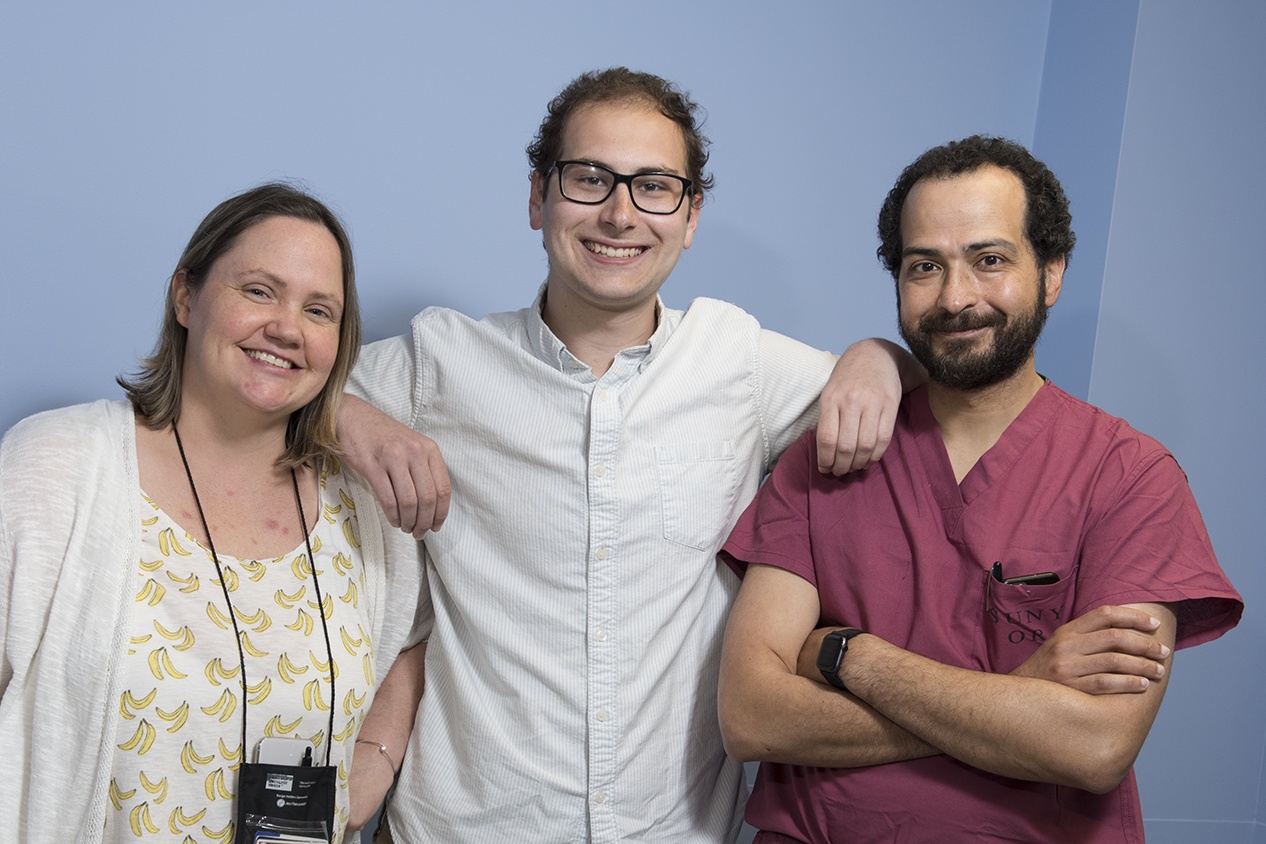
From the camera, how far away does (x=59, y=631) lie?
1386mm

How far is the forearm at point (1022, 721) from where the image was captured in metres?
1.37

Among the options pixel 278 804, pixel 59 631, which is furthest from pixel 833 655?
pixel 59 631

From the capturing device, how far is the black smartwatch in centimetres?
152

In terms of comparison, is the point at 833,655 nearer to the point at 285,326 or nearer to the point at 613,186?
the point at 613,186

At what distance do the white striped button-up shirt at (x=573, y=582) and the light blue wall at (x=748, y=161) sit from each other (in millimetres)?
525

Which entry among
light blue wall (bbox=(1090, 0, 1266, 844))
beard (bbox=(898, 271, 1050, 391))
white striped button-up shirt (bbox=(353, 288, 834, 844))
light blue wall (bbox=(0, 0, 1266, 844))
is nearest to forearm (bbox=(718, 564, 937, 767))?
white striped button-up shirt (bbox=(353, 288, 834, 844))

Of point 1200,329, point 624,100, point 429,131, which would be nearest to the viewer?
point 624,100

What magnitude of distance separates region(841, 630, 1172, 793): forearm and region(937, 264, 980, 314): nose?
0.52 meters

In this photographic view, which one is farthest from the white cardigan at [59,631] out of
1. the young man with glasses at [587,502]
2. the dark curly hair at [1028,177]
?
the dark curly hair at [1028,177]

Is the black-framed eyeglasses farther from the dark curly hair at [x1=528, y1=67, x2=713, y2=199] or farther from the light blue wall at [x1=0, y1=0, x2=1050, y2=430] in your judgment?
the light blue wall at [x1=0, y1=0, x2=1050, y2=430]

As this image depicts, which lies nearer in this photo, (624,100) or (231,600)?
(231,600)

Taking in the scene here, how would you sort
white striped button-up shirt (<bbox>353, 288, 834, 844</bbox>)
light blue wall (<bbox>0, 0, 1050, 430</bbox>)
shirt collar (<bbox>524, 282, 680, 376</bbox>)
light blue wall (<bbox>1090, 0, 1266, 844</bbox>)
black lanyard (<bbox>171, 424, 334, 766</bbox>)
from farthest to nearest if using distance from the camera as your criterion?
1. light blue wall (<bbox>1090, 0, 1266, 844</bbox>)
2. light blue wall (<bbox>0, 0, 1050, 430</bbox>)
3. shirt collar (<bbox>524, 282, 680, 376</bbox>)
4. white striped button-up shirt (<bbox>353, 288, 834, 844</bbox>)
5. black lanyard (<bbox>171, 424, 334, 766</bbox>)

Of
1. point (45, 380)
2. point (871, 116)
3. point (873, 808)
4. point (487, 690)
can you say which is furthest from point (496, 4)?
point (873, 808)

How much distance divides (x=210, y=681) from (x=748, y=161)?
60.8 inches
